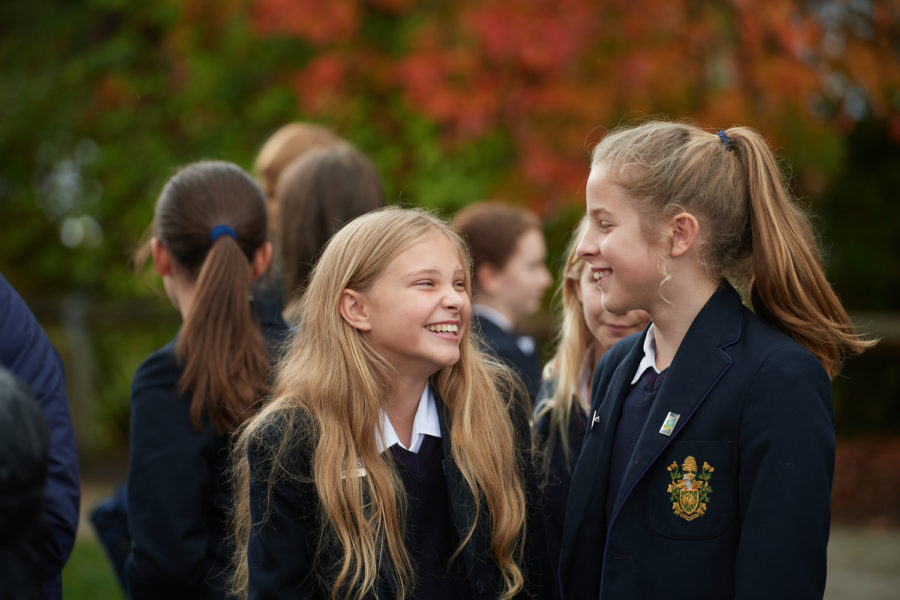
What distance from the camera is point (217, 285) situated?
3031 millimetres

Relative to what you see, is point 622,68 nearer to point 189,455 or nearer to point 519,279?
point 519,279

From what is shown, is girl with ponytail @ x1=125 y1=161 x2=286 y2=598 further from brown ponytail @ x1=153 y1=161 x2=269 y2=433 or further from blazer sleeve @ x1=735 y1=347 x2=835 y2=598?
blazer sleeve @ x1=735 y1=347 x2=835 y2=598

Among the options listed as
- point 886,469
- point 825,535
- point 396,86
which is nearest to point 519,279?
point 825,535

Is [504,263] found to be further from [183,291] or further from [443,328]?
[443,328]

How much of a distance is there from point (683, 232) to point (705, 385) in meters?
0.39

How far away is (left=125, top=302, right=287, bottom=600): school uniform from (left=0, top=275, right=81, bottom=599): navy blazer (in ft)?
1.38

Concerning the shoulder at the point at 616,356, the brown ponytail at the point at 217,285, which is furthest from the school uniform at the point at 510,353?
the brown ponytail at the point at 217,285

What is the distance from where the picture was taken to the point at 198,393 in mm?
2938

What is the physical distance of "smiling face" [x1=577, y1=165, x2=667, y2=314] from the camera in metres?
2.39

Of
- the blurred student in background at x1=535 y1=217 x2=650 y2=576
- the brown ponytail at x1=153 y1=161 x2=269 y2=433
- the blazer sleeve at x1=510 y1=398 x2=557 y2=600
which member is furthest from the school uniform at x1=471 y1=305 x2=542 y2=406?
the brown ponytail at x1=153 y1=161 x2=269 y2=433

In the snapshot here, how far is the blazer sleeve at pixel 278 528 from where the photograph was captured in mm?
2410

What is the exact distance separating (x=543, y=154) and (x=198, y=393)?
4.17 metres

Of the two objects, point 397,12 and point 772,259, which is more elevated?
point 397,12

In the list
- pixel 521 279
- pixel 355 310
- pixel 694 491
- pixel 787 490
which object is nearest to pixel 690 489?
pixel 694 491
